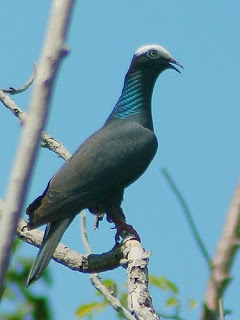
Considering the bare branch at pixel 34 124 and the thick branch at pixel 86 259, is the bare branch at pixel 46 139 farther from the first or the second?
the bare branch at pixel 34 124

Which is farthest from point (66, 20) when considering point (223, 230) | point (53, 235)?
point (53, 235)

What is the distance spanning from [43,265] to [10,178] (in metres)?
3.11

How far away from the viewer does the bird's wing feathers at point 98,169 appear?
5.00m

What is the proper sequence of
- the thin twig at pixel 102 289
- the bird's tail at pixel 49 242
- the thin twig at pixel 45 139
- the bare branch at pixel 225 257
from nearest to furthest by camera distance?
the bare branch at pixel 225 257 < the thin twig at pixel 102 289 < the bird's tail at pixel 49 242 < the thin twig at pixel 45 139

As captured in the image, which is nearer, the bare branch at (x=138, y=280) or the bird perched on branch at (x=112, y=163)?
the bare branch at (x=138, y=280)

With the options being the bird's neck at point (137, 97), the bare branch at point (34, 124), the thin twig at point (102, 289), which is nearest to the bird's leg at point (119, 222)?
the thin twig at point (102, 289)

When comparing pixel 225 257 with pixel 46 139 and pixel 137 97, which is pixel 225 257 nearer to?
pixel 46 139

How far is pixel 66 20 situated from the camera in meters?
1.32

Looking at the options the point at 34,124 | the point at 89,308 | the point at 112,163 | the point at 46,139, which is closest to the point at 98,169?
the point at 112,163

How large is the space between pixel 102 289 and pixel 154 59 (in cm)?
279

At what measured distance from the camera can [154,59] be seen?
607 centimetres

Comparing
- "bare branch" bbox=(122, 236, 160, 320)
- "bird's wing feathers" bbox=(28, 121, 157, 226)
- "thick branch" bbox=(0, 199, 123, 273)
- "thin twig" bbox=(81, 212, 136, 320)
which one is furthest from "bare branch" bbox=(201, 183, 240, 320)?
"bird's wing feathers" bbox=(28, 121, 157, 226)

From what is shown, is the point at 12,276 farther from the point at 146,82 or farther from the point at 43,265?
the point at 146,82

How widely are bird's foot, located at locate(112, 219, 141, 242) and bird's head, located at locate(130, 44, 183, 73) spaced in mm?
1527
